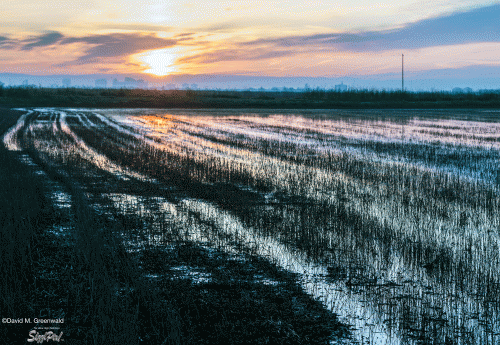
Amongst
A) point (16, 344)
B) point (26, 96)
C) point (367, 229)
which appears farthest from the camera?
point (26, 96)

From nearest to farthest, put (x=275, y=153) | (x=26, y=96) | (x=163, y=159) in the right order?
(x=163, y=159), (x=275, y=153), (x=26, y=96)

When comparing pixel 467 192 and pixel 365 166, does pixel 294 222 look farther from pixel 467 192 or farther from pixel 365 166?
pixel 365 166

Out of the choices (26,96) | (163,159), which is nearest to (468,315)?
(163,159)

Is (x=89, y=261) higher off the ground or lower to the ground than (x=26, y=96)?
lower

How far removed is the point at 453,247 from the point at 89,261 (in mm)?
5266

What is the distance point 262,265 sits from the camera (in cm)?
669
